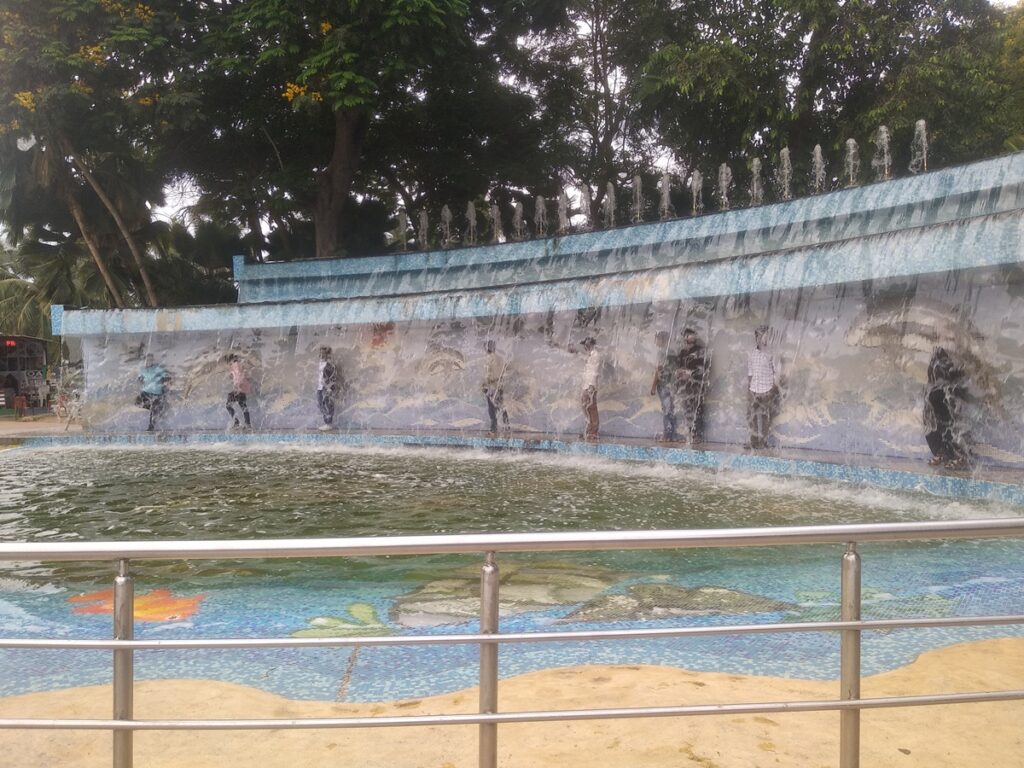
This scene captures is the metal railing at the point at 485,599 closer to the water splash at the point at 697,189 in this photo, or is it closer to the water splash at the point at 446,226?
the water splash at the point at 697,189

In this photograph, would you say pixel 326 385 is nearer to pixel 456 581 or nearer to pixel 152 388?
pixel 152 388

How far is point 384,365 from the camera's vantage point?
1697cm

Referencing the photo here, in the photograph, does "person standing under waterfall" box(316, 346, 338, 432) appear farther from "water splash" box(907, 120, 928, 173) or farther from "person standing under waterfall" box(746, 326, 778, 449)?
"water splash" box(907, 120, 928, 173)

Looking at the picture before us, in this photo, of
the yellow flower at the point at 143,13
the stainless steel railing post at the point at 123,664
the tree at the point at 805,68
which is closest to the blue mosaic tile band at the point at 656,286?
the yellow flower at the point at 143,13

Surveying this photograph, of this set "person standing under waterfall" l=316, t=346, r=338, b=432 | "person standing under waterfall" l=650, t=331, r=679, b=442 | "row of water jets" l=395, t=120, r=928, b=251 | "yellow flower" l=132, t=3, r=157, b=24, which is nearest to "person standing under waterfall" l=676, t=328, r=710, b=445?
"person standing under waterfall" l=650, t=331, r=679, b=442

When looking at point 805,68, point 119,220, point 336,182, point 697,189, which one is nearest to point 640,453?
point 697,189

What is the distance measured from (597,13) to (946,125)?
10843 mm

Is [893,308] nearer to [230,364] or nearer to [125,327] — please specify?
[230,364]

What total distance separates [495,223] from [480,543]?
23416 millimetres

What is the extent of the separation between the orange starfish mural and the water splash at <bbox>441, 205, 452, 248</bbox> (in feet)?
61.4

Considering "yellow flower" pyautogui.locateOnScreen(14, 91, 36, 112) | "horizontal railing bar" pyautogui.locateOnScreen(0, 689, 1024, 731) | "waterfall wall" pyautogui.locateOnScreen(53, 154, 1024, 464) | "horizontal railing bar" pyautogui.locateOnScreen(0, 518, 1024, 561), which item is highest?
"yellow flower" pyautogui.locateOnScreen(14, 91, 36, 112)

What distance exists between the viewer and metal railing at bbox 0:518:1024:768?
2.05 metres

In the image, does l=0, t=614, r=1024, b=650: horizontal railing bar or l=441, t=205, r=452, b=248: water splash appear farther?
l=441, t=205, r=452, b=248: water splash

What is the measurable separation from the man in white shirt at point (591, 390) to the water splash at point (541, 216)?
9.92 m
